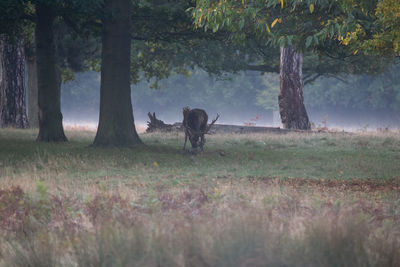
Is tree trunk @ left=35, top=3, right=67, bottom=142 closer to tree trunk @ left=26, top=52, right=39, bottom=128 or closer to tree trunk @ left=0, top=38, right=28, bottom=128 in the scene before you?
tree trunk @ left=0, top=38, right=28, bottom=128

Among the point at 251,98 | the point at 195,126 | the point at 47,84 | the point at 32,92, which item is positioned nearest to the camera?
the point at 195,126

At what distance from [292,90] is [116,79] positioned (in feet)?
41.7

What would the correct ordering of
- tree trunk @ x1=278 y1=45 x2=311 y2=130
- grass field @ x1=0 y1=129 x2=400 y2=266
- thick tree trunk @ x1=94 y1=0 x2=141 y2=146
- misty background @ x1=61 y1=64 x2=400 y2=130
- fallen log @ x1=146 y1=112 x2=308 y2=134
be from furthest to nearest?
misty background @ x1=61 y1=64 x2=400 y2=130 < tree trunk @ x1=278 y1=45 x2=311 y2=130 < fallen log @ x1=146 y1=112 x2=308 y2=134 < thick tree trunk @ x1=94 y1=0 x2=141 y2=146 < grass field @ x1=0 y1=129 x2=400 y2=266

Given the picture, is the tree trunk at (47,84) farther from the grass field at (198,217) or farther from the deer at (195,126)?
the grass field at (198,217)

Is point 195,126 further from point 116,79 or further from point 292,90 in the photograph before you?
point 292,90

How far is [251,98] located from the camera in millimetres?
77062

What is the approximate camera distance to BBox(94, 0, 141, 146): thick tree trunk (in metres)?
18.8

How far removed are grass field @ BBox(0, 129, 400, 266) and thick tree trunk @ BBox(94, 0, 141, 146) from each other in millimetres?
3558

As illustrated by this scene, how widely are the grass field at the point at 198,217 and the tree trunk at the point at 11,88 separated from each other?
51.0 ft

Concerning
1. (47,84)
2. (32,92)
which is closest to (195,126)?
(47,84)

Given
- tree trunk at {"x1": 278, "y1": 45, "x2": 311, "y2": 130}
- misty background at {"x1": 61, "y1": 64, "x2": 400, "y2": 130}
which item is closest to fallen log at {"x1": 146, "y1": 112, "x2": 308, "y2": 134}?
tree trunk at {"x1": 278, "y1": 45, "x2": 311, "y2": 130}

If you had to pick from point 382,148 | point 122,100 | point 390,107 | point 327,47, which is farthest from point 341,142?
point 390,107

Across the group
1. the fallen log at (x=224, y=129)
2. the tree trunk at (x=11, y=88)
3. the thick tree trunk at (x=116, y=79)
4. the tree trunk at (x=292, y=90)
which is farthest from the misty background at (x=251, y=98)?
the thick tree trunk at (x=116, y=79)

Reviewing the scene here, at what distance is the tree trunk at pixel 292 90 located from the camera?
28.7 m
